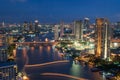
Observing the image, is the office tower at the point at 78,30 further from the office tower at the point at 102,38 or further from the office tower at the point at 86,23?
the office tower at the point at 102,38

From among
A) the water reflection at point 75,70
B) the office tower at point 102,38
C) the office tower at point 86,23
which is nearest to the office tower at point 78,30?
the office tower at point 86,23

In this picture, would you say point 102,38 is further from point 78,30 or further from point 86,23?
point 86,23

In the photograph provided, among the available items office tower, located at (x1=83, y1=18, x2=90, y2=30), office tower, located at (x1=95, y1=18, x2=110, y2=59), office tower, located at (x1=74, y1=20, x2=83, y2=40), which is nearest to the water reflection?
office tower, located at (x1=95, y1=18, x2=110, y2=59)

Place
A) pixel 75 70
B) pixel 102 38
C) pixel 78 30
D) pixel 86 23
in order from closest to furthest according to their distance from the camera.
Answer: pixel 75 70 → pixel 102 38 → pixel 78 30 → pixel 86 23

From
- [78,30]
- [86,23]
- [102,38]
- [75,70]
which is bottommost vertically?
[75,70]

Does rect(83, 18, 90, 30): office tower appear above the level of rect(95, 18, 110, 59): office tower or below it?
above

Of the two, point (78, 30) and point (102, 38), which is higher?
point (78, 30)

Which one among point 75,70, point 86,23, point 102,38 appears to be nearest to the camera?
point 75,70

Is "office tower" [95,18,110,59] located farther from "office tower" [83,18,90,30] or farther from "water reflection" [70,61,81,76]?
"office tower" [83,18,90,30]

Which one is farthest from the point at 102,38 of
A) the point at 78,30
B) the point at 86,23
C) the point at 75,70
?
the point at 86,23
